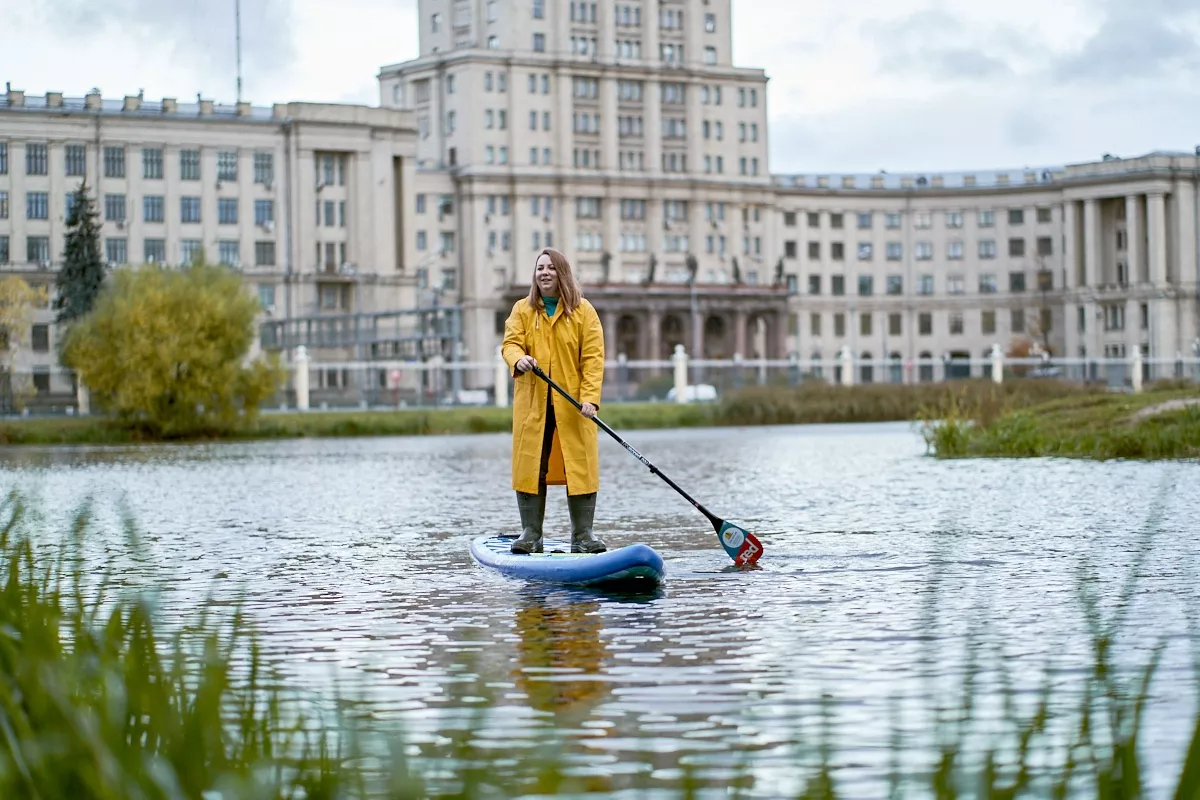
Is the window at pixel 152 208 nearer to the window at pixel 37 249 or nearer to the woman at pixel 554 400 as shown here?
the window at pixel 37 249

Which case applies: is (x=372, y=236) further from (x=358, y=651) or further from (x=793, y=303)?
(x=358, y=651)

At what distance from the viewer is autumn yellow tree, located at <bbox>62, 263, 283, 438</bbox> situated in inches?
1900

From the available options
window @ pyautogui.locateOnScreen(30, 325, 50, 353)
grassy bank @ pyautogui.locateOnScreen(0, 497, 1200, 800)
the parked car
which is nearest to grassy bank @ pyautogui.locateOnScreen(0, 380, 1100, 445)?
the parked car

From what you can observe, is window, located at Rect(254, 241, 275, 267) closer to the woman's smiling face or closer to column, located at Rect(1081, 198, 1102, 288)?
column, located at Rect(1081, 198, 1102, 288)

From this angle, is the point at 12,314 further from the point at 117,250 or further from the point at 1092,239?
the point at 1092,239

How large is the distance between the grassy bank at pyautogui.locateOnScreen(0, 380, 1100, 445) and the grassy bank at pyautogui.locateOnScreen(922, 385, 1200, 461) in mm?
16177

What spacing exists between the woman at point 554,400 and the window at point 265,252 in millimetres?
92344

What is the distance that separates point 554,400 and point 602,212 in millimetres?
115916

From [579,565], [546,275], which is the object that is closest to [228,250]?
[546,275]

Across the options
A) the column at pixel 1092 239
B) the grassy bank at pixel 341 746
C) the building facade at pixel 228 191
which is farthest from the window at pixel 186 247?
the grassy bank at pixel 341 746

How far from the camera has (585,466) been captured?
12273mm

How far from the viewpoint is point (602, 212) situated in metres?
128

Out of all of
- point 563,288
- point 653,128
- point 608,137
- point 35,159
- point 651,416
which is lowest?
point 651,416

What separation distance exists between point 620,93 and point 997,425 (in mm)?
100661
